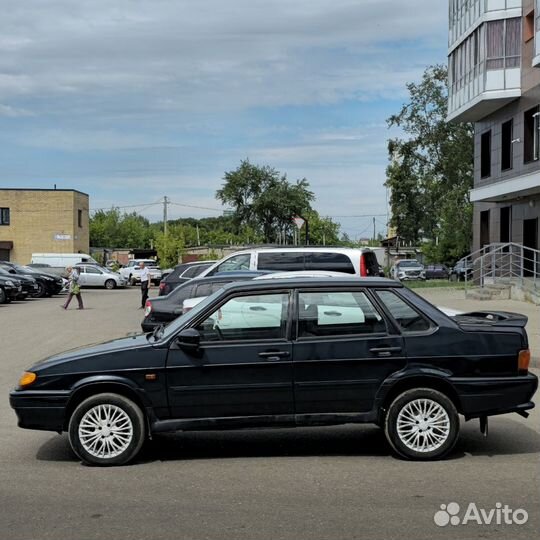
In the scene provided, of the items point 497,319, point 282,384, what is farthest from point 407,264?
point 282,384

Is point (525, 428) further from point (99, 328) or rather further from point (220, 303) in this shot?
point (99, 328)

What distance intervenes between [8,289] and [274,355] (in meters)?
25.1

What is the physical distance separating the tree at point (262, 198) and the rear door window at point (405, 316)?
212ft

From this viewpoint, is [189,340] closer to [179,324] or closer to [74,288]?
[179,324]

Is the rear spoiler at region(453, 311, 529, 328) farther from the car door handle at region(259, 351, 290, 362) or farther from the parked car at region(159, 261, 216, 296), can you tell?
the parked car at region(159, 261, 216, 296)

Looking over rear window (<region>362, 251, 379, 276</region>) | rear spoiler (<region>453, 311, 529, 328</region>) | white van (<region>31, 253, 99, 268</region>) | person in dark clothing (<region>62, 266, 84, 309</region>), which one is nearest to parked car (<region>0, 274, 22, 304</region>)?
person in dark clothing (<region>62, 266, 84, 309</region>)

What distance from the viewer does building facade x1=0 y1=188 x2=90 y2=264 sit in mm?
66625

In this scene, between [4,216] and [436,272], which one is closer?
[436,272]

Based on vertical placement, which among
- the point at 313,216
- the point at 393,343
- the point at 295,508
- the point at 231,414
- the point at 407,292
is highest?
the point at 313,216

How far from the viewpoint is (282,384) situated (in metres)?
6.68

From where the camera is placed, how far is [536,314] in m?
19.5


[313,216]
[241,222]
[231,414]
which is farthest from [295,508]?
[313,216]

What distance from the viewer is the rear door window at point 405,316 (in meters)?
6.87

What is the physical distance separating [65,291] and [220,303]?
35629 mm
